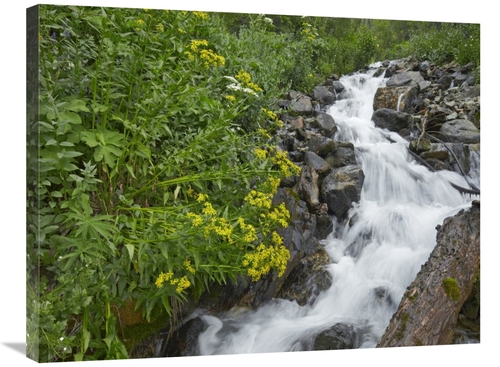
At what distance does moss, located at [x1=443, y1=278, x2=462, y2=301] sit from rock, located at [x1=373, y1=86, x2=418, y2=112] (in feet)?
3.42

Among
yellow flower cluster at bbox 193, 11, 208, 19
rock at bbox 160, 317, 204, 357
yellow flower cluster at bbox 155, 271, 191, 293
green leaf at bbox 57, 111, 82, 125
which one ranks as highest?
yellow flower cluster at bbox 193, 11, 208, 19

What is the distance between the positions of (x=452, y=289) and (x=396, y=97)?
119 cm

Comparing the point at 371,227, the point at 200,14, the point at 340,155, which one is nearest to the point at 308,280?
the point at 371,227

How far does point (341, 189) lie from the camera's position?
4.07 meters

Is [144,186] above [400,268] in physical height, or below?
above

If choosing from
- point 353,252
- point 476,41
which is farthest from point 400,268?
point 476,41

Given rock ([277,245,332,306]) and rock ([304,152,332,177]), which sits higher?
rock ([304,152,332,177])

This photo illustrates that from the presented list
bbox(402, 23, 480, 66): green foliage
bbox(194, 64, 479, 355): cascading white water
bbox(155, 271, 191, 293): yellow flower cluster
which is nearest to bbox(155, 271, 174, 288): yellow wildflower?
bbox(155, 271, 191, 293): yellow flower cluster

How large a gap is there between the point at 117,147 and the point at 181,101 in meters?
0.38

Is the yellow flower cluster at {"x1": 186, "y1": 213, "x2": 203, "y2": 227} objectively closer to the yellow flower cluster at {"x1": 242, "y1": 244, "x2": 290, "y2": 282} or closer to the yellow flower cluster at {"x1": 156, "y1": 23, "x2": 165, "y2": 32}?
the yellow flower cluster at {"x1": 242, "y1": 244, "x2": 290, "y2": 282}

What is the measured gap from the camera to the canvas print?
3.28m

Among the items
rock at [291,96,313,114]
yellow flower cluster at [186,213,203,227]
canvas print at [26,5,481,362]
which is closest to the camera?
yellow flower cluster at [186,213,203,227]

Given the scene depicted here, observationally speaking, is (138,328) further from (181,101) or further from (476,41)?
(476,41)

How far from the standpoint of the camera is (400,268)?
4.06 m
